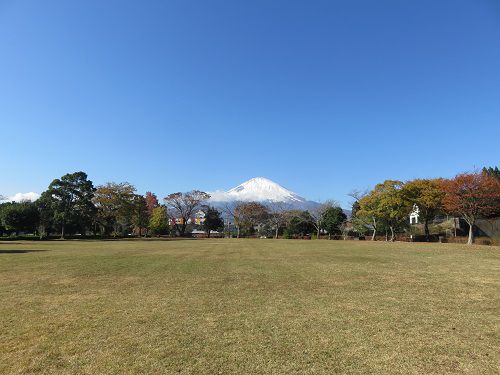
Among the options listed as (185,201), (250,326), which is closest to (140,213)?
(185,201)

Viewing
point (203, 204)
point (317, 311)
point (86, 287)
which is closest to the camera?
point (317, 311)

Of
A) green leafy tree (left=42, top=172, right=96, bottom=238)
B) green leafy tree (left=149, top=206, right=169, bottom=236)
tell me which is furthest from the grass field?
green leafy tree (left=149, top=206, right=169, bottom=236)

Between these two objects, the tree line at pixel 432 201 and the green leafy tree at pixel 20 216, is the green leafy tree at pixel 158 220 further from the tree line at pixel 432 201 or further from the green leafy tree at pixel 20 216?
the tree line at pixel 432 201

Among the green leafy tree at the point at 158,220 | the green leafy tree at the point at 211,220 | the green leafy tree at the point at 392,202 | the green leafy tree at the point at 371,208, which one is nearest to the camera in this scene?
the green leafy tree at the point at 392,202

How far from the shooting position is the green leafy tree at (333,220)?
69.7 m

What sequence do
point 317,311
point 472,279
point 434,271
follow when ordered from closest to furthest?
1. point 317,311
2. point 472,279
3. point 434,271

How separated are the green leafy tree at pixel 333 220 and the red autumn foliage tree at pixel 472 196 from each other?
3241 cm

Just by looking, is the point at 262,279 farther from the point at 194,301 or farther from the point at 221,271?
the point at 194,301

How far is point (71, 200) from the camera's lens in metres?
60.6

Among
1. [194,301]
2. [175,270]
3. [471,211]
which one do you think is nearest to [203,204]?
[471,211]

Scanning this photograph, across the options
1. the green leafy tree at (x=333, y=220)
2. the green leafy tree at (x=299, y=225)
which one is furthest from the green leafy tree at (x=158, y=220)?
the green leafy tree at (x=333, y=220)

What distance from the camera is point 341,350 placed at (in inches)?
207

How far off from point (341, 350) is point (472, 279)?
30.0 ft

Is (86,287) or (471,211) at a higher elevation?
(471,211)
